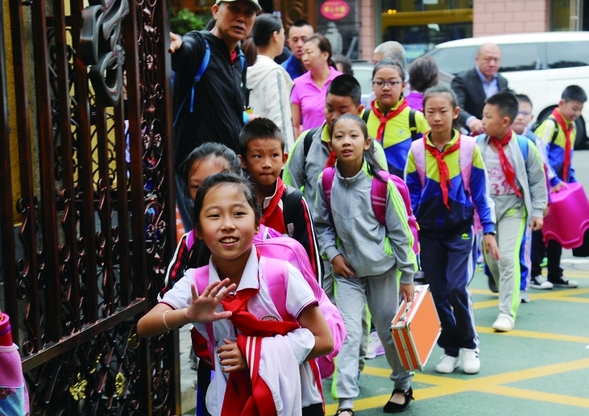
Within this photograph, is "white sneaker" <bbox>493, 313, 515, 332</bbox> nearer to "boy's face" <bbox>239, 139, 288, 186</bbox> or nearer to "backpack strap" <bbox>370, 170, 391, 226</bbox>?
"backpack strap" <bbox>370, 170, 391, 226</bbox>

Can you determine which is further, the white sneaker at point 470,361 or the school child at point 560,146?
the school child at point 560,146

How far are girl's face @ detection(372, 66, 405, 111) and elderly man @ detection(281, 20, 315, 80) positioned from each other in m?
2.48

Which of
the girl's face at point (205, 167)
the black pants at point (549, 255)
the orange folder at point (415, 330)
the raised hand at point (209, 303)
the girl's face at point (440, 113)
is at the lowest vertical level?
the black pants at point (549, 255)

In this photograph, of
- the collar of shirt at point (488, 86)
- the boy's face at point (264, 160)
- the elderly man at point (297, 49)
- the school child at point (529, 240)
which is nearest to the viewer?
the boy's face at point (264, 160)

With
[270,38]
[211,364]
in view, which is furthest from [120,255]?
[270,38]

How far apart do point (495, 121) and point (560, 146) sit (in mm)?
1985

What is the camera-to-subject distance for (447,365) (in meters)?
6.49

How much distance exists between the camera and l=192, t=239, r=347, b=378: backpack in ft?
11.3

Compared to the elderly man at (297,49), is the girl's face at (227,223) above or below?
below

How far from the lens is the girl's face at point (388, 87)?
7.45 meters

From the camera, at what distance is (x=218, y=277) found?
347 centimetres

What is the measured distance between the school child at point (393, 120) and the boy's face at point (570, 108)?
7.47 feet

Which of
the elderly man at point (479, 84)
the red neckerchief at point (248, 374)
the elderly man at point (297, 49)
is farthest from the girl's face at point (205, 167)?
the elderly man at point (479, 84)

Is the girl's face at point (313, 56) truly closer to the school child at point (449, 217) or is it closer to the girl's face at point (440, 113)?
the school child at point (449, 217)
